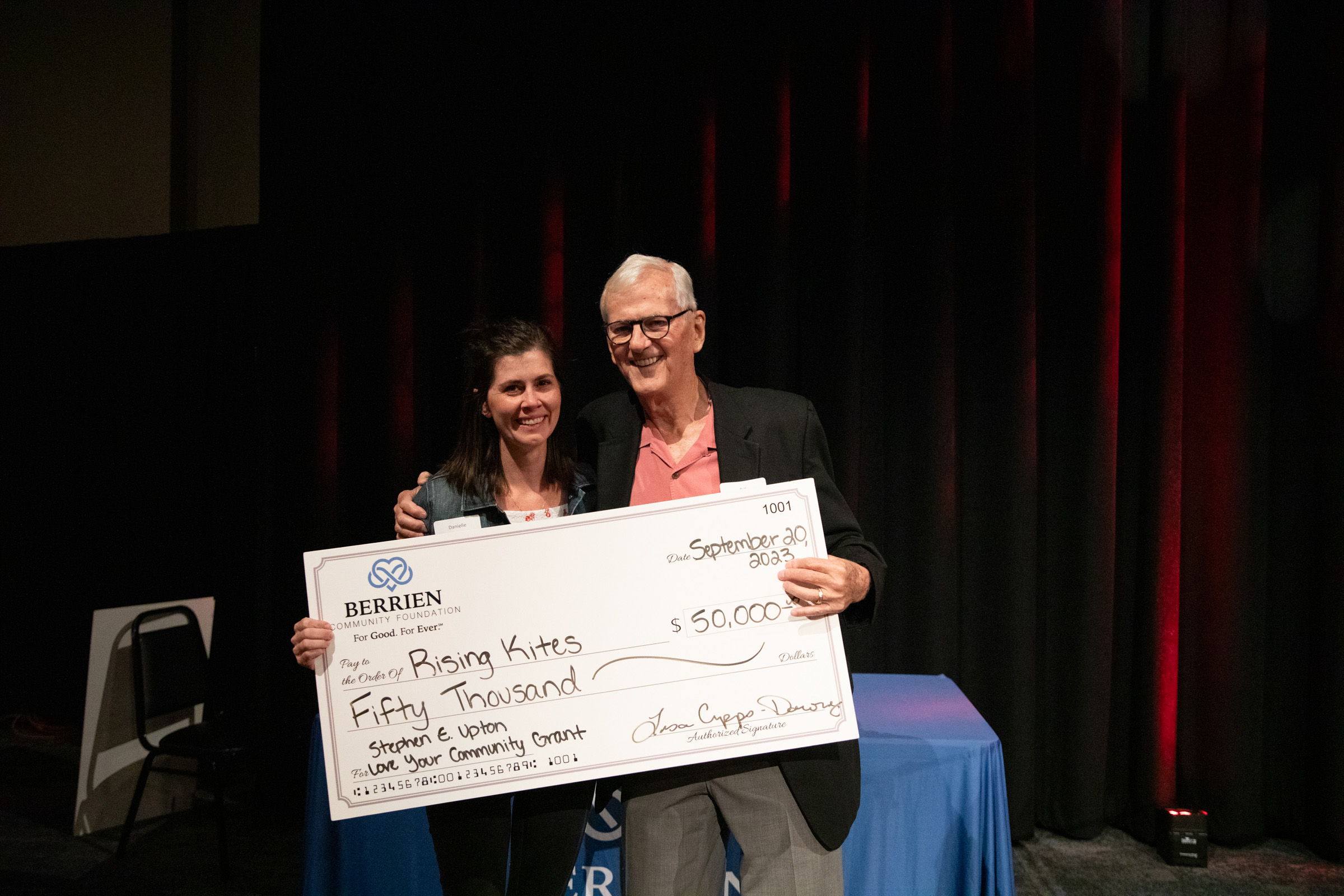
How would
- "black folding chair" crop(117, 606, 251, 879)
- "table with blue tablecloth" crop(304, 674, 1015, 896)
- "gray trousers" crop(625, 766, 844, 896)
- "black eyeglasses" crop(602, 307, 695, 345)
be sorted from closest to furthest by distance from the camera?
1. "gray trousers" crop(625, 766, 844, 896)
2. "black eyeglasses" crop(602, 307, 695, 345)
3. "table with blue tablecloth" crop(304, 674, 1015, 896)
4. "black folding chair" crop(117, 606, 251, 879)

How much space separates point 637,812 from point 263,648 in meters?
2.53

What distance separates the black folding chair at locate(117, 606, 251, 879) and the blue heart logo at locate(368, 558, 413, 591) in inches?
73.9

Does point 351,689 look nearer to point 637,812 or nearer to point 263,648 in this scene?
point 637,812

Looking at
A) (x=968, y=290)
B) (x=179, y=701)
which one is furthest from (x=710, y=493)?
(x=179, y=701)

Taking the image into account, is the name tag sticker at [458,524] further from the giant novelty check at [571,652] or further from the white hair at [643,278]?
the white hair at [643,278]

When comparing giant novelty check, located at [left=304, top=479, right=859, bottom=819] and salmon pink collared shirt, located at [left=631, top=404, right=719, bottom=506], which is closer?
giant novelty check, located at [left=304, top=479, right=859, bottom=819]

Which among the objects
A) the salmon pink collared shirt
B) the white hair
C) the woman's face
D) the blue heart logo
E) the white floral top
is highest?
the white hair

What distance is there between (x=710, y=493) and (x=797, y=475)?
157 mm

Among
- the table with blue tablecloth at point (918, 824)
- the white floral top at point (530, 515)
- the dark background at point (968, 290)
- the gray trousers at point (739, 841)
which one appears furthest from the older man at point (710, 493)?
the dark background at point (968, 290)

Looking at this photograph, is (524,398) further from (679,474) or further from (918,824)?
(918,824)

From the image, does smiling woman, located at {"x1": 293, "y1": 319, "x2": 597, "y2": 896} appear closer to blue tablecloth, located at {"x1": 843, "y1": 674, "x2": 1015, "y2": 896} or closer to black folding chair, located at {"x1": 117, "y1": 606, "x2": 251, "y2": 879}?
blue tablecloth, located at {"x1": 843, "y1": 674, "x2": 1015, "y2": 896}

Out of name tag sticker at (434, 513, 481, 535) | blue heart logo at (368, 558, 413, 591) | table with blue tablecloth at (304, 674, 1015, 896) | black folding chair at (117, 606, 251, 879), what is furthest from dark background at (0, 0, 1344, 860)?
blue heart logo at (368, 558, 413, 591)

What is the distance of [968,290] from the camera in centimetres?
295

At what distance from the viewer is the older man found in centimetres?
133
